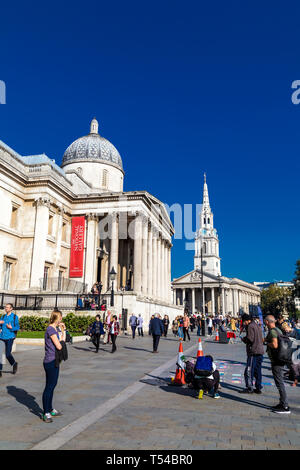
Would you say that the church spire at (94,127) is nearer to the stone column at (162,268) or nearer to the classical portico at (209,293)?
the stone column at (162,268)

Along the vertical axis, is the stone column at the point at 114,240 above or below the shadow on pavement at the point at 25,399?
above

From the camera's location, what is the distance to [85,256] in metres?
35.2

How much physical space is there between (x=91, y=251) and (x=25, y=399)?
28.3m

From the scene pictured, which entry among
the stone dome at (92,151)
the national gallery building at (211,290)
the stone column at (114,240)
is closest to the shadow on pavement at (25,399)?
the stone column at (114,240)

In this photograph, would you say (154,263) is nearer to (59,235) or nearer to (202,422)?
(59,235)

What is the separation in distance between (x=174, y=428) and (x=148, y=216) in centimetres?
3256

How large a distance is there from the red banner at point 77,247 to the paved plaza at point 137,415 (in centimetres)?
2403

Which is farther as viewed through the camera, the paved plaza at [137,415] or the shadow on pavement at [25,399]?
the shadow on pavement at [25,399]

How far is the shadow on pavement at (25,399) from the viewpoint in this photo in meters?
6.24

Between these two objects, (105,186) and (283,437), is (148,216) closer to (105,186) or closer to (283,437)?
(105,186)

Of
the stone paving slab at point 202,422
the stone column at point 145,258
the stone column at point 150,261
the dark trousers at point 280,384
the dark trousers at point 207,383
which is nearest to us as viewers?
the stone paving slab at point 202,422

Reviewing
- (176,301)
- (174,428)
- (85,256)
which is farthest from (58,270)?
(176,301)

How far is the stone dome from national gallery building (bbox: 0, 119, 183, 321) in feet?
0.40

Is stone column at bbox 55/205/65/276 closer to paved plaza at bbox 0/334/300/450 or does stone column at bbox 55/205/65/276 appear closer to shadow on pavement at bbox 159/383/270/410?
paved plaza at bbox 0/334/300/450
